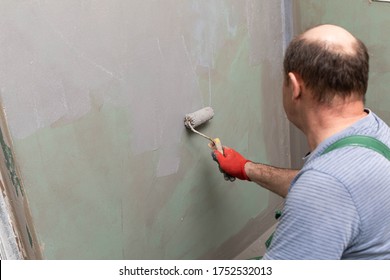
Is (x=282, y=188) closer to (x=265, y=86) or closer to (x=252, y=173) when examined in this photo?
(x=252, y=173)

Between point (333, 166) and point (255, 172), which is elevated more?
point (333, 166)

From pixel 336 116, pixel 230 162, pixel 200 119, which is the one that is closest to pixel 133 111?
pixel 200 119

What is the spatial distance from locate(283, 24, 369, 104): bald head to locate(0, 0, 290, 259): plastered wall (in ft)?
1.40

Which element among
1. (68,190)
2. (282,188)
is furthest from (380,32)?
(68,190)

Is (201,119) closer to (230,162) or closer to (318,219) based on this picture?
(230,162)

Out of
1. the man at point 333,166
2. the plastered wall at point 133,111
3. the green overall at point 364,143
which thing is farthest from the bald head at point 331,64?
the plastered wall at point 133,111

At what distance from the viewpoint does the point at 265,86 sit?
1.80 m

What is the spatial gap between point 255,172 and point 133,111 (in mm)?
509

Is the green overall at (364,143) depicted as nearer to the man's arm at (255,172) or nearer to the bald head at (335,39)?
the bald head at (335,39)

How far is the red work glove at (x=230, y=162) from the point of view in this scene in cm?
152

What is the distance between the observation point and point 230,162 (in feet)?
5.00

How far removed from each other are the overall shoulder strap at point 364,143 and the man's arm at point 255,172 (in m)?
0.51

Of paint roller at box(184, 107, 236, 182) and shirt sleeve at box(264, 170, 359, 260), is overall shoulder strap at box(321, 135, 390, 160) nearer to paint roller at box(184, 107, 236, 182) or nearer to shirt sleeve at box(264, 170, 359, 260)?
shirt sleeve at box(264, 170, 359, 260)

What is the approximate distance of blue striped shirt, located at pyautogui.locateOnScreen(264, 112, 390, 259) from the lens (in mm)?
939
